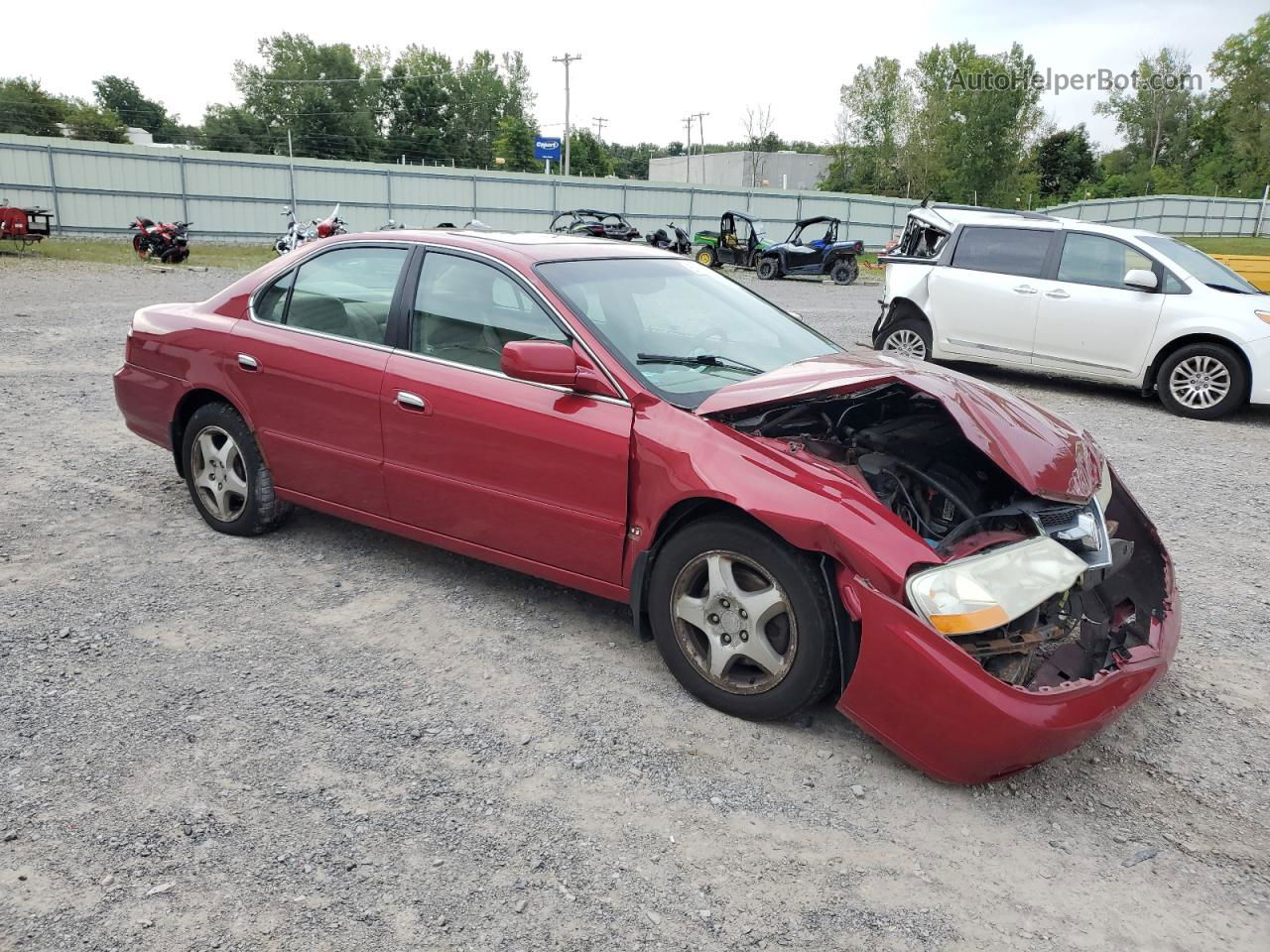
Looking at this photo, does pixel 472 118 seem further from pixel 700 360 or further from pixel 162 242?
pixel 700 360

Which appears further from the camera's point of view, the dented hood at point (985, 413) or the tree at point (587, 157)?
the tree at point (587, 157)

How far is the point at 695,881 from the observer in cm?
254

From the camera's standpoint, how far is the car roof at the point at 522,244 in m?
4.06

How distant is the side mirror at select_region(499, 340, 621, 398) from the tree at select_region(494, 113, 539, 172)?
262 ft

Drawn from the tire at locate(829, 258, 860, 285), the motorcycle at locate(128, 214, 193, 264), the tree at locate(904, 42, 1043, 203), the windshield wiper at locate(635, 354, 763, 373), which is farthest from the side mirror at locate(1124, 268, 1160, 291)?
the tree at locate(904, 42, 1043, 203)

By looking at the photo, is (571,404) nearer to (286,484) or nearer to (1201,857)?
(286,484)

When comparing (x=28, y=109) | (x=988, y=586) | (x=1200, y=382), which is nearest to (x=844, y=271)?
(x=1200, y=382)

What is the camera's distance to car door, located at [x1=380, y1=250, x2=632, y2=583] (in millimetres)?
3545

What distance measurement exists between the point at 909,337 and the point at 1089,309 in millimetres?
1862

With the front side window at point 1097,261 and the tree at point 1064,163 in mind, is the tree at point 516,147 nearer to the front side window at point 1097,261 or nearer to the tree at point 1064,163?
the tree at point 1064,163

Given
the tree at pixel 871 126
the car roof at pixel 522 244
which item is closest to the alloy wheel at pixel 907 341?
the car roof at pixel 522 244

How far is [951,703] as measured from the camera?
2750mm

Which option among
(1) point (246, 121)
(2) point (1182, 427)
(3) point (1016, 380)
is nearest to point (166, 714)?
(2) point (1182, 427)

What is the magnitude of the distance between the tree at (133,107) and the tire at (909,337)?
90.3m
